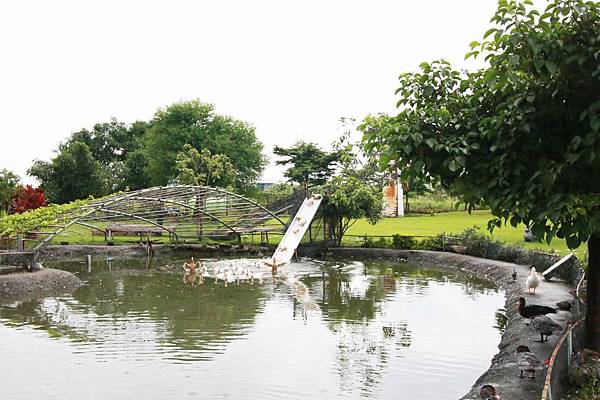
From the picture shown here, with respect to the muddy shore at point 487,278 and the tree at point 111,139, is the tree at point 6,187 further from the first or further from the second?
the muddy shore at point 487,278

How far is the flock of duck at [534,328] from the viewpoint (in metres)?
7.88

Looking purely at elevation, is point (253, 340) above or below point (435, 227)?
below

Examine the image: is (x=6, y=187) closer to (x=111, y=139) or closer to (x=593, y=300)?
(x=111, y=139)

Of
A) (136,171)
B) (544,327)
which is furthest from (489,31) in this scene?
(136,171)

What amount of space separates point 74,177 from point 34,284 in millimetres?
33017

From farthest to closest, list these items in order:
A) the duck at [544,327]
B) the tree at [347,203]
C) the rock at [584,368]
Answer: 1. the tree at [347,203]
2. the duck at [544,327]
3. the rock at [584,368]

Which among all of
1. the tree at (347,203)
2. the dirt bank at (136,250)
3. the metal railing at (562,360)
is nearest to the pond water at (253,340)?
the metal railing at (562,360)

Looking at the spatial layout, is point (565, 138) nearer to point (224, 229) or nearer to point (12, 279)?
point (12, 279)

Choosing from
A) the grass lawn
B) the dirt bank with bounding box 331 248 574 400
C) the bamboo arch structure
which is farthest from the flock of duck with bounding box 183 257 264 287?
the grass lawn

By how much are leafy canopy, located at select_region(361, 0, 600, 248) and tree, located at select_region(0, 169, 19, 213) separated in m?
48.0

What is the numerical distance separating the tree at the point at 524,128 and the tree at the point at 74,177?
45.6m

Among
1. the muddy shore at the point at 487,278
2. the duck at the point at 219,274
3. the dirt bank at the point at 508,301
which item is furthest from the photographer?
the duck at the point at 219,274

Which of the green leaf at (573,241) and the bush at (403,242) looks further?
the bush at (403,242)

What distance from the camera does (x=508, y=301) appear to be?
61.7ft
